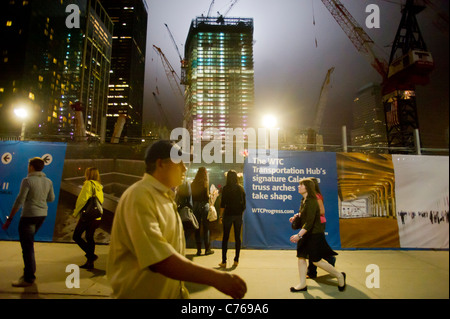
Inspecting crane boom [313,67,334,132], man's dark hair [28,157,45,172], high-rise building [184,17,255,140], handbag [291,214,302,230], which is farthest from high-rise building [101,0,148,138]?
handbag [291,214,302,230]

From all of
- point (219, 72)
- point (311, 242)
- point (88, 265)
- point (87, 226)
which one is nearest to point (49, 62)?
point (219, 72)

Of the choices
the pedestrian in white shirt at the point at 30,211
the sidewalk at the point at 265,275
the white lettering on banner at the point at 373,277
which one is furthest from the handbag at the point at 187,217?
the white lettering on banner at the point at 373,277

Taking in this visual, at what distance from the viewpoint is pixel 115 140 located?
6.39m

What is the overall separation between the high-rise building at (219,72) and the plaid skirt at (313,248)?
63.2 m

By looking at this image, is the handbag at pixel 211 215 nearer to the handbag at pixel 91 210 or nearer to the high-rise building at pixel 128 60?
the handbag at pixel 91 210

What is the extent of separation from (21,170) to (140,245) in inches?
278

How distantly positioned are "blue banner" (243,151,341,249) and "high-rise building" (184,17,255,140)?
60.6 m

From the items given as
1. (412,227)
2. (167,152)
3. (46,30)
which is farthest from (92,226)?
(46,30)

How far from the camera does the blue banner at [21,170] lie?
591cm

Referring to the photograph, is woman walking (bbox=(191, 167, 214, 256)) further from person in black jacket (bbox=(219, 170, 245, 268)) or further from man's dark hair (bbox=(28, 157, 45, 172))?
man's dark hair (bbox=(28, 157, 45, 172))

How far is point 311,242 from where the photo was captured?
3.73 m

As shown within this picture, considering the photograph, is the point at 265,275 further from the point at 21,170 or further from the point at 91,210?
the point at 21,170

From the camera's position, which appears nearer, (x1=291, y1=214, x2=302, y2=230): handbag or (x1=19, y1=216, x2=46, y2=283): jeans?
(x1=19, y1=216, x2=46, y2=283): jeans

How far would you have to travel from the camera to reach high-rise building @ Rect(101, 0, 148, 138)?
9188 cm
